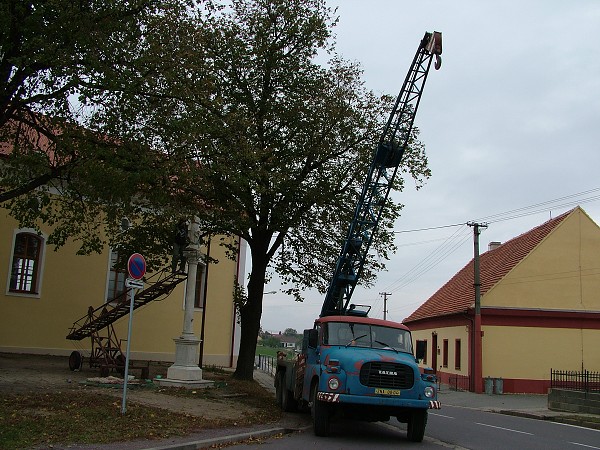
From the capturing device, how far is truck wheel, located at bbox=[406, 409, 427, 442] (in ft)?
38.6

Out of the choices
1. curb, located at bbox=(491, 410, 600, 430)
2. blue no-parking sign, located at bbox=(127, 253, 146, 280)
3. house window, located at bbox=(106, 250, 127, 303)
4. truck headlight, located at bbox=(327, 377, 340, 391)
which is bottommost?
curb, located at bbox=(491, 410, 600, 430)

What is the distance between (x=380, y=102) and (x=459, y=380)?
16214mm

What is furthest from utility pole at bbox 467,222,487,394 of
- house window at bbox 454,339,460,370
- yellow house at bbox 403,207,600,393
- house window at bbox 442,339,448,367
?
house window at bbox 442,339,448,367

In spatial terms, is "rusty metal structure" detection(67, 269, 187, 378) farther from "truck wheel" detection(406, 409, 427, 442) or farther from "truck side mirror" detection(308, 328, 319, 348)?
"truck wheel" detection(406, 409, 427, 442)

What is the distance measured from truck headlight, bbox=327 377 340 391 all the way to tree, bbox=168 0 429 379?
8.57m

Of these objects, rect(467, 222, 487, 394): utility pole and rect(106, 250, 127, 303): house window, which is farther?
rect(467, 222, 487, 394): utility pole

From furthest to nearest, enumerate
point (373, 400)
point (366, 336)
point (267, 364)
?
1. point (267, 364)
2. point (366, 336)
3. point (373, 400)

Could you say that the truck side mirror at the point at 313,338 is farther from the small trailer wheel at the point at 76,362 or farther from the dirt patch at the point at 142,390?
the small trailer wheel at the point at 76,362

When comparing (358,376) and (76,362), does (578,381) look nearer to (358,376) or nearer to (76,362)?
(358,376)

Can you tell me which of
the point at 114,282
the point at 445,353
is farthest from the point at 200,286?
the point at 445,353

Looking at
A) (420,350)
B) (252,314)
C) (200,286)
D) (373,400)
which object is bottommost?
(373,400)

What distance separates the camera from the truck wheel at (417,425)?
11773mm

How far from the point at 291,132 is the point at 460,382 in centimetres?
1755

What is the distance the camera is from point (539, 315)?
30.7 m
